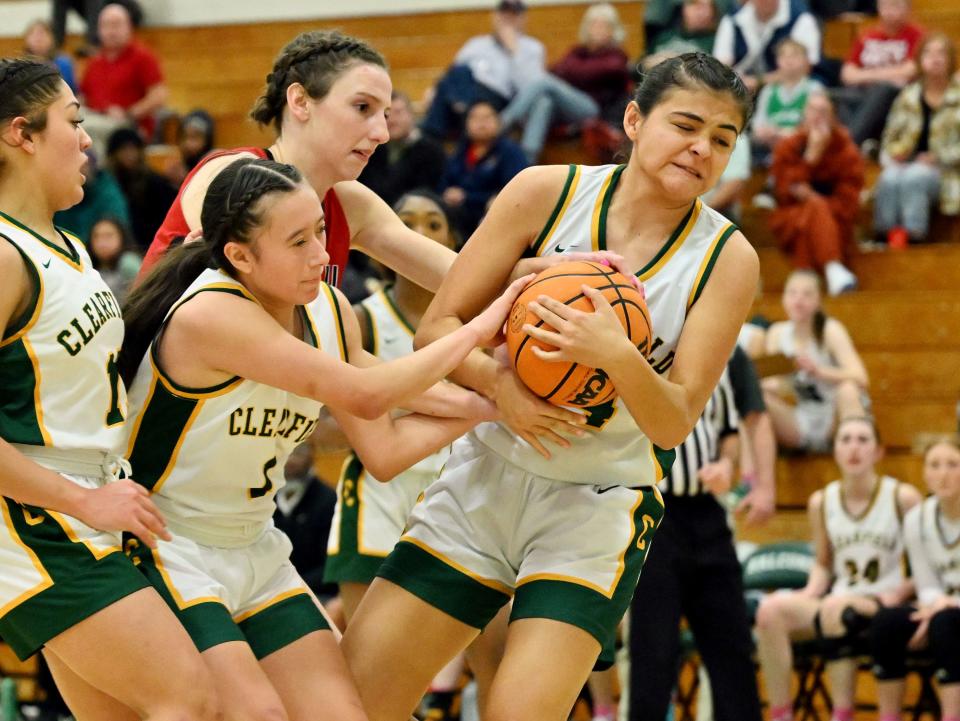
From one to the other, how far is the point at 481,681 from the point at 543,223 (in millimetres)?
1527

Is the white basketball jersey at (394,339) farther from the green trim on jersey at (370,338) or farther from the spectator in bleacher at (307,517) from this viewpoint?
the spectator in bleacher at (307,517)

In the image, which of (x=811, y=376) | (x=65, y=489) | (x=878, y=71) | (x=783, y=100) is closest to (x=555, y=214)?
(x=65, y=489)

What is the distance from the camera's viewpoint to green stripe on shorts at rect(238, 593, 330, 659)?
390cm

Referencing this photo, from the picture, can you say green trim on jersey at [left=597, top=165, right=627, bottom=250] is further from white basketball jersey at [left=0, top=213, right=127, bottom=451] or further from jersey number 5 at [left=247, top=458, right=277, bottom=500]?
white basketball jersey at [left=0, top=213, right=127, bottom=451]

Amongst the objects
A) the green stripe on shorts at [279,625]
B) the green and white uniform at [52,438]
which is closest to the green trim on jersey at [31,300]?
the green and white uniform at [52,438]

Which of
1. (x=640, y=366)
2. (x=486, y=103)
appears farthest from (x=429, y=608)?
(x=486, y=103)

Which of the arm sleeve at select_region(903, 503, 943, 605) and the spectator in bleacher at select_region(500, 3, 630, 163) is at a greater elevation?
the spectator in bleacher at select_region(500, 3, 630, 163)

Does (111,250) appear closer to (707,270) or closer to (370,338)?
(370,338)

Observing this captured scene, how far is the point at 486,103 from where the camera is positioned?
37.9 feet

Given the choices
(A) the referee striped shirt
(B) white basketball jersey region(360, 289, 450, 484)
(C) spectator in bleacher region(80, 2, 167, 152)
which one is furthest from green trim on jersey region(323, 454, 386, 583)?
(C) spectator in bleacher region(80, 2, 167, 152)

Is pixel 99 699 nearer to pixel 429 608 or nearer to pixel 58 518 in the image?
pixel 58 518

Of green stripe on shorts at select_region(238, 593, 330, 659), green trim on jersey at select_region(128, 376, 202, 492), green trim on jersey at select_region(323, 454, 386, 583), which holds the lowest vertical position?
green trim on jersey at select_region(323, 454, 386, 583)

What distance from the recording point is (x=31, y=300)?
3.68 meters

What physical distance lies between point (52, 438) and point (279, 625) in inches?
29.4
